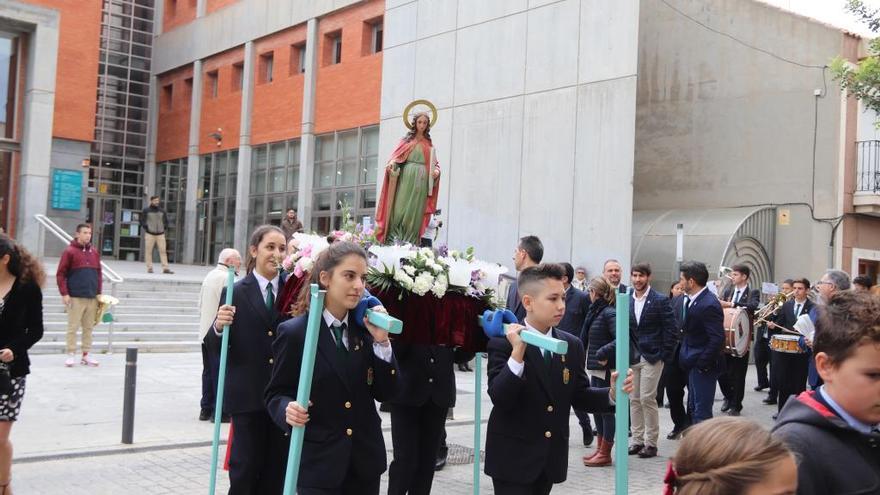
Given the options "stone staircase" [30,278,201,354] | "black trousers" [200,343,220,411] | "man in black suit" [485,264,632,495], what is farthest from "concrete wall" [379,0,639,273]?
"man in black suit" [485,264,632,495]

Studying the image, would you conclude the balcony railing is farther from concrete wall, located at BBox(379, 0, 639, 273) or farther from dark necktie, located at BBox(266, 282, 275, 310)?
dark necktie, located at BBox(266, 282, 275, 310)

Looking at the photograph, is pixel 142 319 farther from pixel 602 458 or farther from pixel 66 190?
pixel 66 190

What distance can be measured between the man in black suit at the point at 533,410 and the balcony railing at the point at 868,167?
18.1 m

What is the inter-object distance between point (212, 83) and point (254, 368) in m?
31.9

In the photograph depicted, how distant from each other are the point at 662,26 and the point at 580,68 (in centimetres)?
621

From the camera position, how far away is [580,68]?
1905 centimetres

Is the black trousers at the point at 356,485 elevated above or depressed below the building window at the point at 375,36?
below

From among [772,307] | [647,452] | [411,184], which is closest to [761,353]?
[772,307]

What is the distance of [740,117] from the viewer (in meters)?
21.8

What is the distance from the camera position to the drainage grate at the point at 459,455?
28.0 feet

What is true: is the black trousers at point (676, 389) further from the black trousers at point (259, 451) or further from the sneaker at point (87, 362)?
the sneaker at point (87, 362)

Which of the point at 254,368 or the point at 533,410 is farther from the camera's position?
the point at 254,368

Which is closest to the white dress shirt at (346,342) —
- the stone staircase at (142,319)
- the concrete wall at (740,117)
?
the stone staircase at (142,319)

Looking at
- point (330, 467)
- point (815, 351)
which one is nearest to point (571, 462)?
→ point (330, 467)
